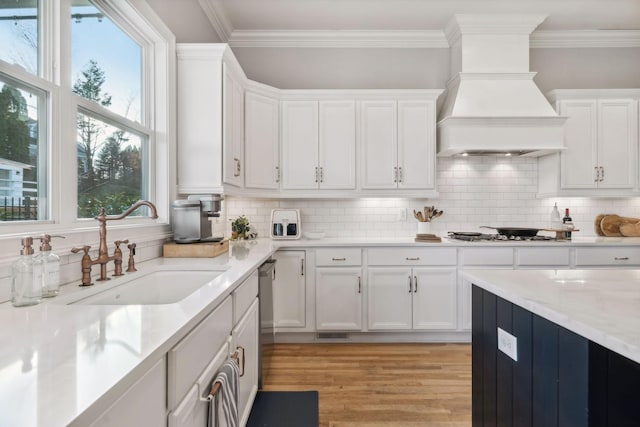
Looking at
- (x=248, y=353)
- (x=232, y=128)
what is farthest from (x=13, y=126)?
(x=232, y=128)

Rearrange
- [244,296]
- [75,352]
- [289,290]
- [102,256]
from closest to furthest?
[75,352], [102,256], [244,296], [289,290]

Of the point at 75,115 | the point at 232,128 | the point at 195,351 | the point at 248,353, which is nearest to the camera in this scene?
the point at 195,351

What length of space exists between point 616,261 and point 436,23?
2910 millimetres

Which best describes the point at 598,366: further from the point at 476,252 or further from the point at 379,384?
the point at 476,252

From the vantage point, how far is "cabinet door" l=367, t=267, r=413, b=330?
3.15 m

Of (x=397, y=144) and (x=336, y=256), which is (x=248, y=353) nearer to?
(x=336, y=256)

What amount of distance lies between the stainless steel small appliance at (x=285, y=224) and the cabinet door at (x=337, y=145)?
45 centimetres

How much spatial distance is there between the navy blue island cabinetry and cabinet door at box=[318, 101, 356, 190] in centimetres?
203

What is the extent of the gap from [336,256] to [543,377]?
2.13 m

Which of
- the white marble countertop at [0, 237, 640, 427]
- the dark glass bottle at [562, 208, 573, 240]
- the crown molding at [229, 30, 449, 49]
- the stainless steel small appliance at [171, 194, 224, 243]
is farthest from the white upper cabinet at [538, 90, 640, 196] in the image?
the stainless steel small appliance at [171, 194, 224, 243]

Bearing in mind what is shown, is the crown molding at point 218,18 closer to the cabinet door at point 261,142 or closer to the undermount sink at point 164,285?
the cabinet door at point 261,142

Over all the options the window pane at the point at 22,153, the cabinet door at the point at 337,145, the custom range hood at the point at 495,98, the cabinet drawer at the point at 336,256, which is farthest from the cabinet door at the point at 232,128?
the custom range hood at the point at 495,98

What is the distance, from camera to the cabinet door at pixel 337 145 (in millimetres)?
3371

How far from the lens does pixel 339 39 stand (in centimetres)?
371
